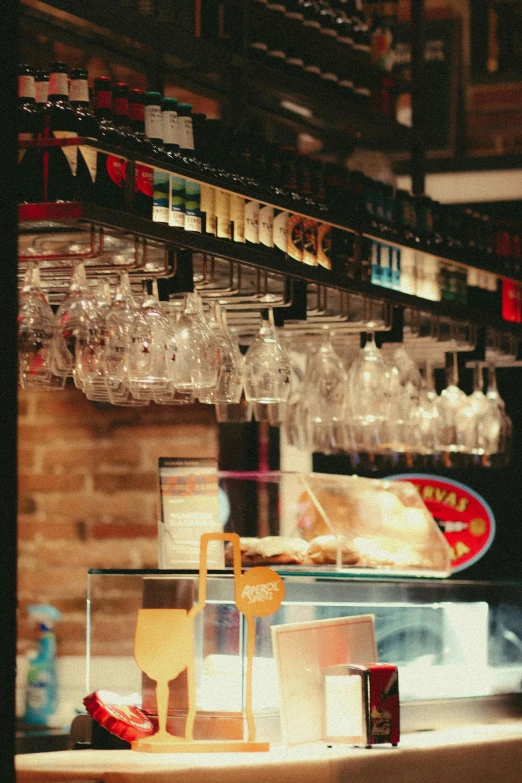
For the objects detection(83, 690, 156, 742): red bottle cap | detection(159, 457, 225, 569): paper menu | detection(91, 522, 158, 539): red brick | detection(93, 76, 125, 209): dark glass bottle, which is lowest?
detection(83, 690, 156, 742): red bottle cap

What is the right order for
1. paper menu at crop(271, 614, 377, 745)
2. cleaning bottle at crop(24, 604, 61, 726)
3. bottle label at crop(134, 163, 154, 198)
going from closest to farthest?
1. bottle label at crop(134, 163, 154, 198)
2. paper menu at crop(271, 614, 377, 745)
3. cleaning bottle at crop(24, 604, 61, 726)

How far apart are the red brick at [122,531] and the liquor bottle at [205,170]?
8.60 feet

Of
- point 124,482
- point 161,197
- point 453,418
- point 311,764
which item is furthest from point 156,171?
point 124,482

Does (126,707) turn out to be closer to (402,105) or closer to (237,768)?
(237,768)

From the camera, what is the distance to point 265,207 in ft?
12.7

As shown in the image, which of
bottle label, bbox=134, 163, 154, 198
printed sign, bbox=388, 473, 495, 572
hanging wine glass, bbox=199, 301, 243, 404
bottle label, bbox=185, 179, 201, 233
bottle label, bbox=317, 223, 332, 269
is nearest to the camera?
bottle label, bbox=134, 163, 154, 198

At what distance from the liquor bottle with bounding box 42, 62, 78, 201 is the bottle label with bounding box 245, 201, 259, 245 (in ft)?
2.20

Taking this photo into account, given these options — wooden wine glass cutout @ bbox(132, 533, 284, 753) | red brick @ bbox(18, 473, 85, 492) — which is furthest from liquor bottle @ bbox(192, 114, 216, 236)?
red brick @ bbox(18, 473, 85, 492)

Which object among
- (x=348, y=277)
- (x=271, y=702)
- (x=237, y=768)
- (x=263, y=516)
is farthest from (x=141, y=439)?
(x=237, y=768)

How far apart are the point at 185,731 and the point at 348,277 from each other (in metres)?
1.48

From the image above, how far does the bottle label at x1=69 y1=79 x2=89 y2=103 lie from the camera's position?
10.9ft

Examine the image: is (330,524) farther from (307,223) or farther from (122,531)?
(122,531)

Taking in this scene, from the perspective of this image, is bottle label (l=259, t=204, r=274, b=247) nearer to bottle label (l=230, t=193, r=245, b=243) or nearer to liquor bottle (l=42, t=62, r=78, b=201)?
bottle label (l=230, t=193, r=245, b=243)

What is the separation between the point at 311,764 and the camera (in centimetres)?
341
